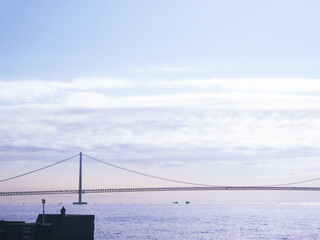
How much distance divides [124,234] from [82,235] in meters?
30.8

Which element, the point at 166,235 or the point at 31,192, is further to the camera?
the point at 31,192

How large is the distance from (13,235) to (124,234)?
3279 centimetres

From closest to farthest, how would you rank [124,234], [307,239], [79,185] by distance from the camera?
[307,239] → [124,234] → [79,185]

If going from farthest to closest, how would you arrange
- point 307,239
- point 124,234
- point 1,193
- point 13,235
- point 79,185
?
point 79,185 → point 1,193 → point 124,234 → point 307,239 → point 13,235

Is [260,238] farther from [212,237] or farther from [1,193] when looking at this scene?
[1,193]

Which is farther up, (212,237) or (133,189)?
(133,189)

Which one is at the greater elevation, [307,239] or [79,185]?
[79,185]

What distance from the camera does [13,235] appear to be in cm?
3628

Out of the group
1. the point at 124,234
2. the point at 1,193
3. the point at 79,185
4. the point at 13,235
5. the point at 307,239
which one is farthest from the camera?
the point at 79,185

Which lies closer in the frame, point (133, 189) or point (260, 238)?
point (260, 238)

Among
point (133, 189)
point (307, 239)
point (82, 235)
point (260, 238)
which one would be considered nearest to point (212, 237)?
point (260, 238)

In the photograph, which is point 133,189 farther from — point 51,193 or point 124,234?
point 124,234

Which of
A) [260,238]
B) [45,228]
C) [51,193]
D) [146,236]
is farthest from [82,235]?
[51,193]

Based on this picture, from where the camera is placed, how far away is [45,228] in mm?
36344
